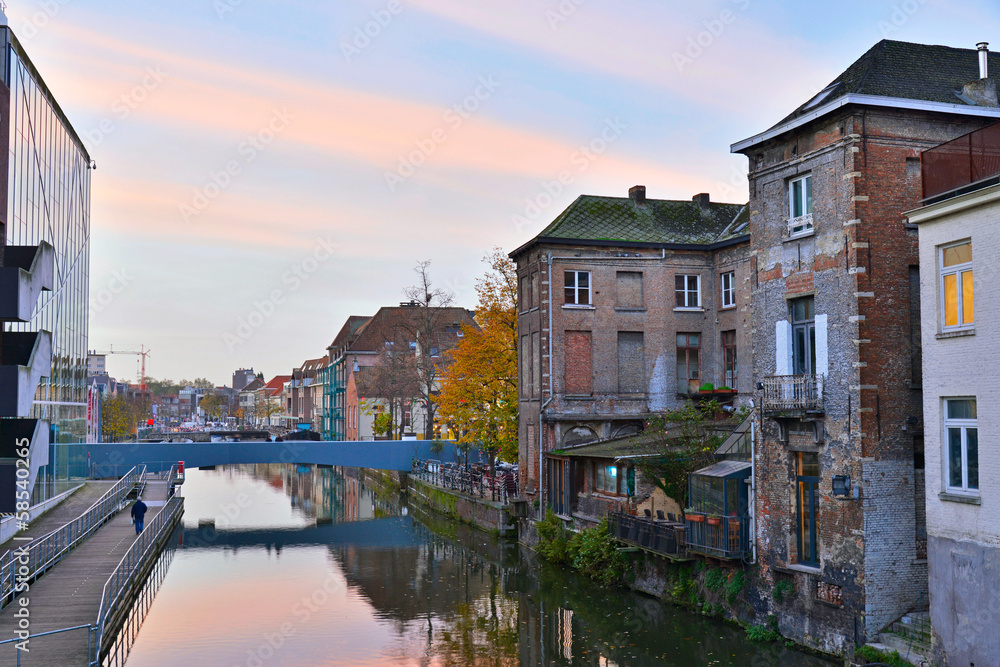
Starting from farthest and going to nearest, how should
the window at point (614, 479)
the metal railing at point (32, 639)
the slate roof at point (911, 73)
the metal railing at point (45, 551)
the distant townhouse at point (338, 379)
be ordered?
the distant townhouse at point (338, 379) → the window at point (614, 479) → the metal railing at point (45, 551) → the slate roof at point (911, 73) → the metal railing at point (32, 639)

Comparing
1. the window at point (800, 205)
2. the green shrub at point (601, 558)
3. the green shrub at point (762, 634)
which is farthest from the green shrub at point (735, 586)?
the window at point (800, 205)

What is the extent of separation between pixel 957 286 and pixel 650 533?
399 inches

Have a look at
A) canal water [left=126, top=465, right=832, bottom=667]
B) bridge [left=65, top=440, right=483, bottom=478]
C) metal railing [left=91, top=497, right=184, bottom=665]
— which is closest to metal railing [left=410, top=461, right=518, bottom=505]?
bridge [left=65, top=440, right=483, bottom=478]

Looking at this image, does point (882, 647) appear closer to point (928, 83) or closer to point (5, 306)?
point (928, 83)

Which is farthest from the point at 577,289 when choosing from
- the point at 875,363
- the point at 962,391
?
the point at 962,391

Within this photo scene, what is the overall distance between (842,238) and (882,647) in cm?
765

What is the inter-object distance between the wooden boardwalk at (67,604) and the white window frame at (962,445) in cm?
1512

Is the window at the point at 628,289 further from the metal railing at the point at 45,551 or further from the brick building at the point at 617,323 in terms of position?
the metal railing at the point at 45,551

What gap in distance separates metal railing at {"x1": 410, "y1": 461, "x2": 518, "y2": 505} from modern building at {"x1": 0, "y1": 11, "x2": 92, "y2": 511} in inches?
666

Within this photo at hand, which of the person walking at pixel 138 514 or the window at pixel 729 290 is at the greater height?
the window at pixel 729 290

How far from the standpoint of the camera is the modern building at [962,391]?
14375 millimetres

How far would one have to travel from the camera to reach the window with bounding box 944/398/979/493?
49.1 ft

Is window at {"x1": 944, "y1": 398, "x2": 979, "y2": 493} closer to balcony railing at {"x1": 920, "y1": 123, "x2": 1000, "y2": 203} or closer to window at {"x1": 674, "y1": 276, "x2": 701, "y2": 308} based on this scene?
balcony railing at {"x1": 920, "y1": 123, "x2": 1000, "y2": 203}

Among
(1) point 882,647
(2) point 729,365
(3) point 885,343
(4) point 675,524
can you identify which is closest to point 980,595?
(1) point 882,647
